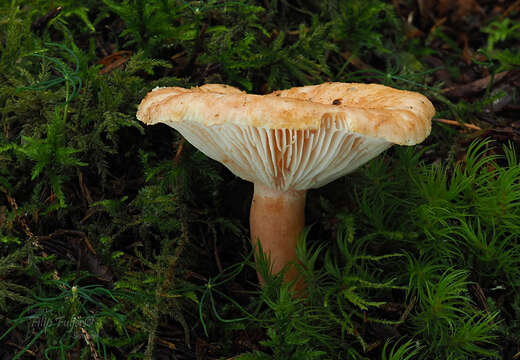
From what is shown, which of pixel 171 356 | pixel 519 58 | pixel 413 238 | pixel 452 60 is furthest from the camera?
pixel 452 60

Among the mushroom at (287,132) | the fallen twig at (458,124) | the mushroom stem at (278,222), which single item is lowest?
the mushroom stem at (278,222)

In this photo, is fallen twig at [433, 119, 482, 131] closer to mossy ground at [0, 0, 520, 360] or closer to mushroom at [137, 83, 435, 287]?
mossy ground at [0, 0, 520, 360]

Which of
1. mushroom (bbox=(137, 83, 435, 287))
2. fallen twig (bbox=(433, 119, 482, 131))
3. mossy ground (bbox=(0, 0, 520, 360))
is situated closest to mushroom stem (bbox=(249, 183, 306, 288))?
mushroom (bbox=(137, 83, 435, 287))

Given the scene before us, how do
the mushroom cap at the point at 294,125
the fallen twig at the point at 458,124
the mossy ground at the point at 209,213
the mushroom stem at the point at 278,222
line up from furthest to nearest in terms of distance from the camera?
the fallen twig at the point at 458,124
the mushroom stem at the point at 278,222
the mossy ground at the point at 209,213
the mushroom cap at the point at 294,125

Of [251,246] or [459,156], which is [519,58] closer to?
[459,156]

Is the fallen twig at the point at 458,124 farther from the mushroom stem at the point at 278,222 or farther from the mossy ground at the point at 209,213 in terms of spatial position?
the mushroom stem at the point at 278,222

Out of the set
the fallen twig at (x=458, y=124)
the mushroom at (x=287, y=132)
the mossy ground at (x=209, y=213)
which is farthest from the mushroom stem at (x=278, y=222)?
the fallen twig at (x=458, y=124)

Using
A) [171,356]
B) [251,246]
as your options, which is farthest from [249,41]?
[171,356]
